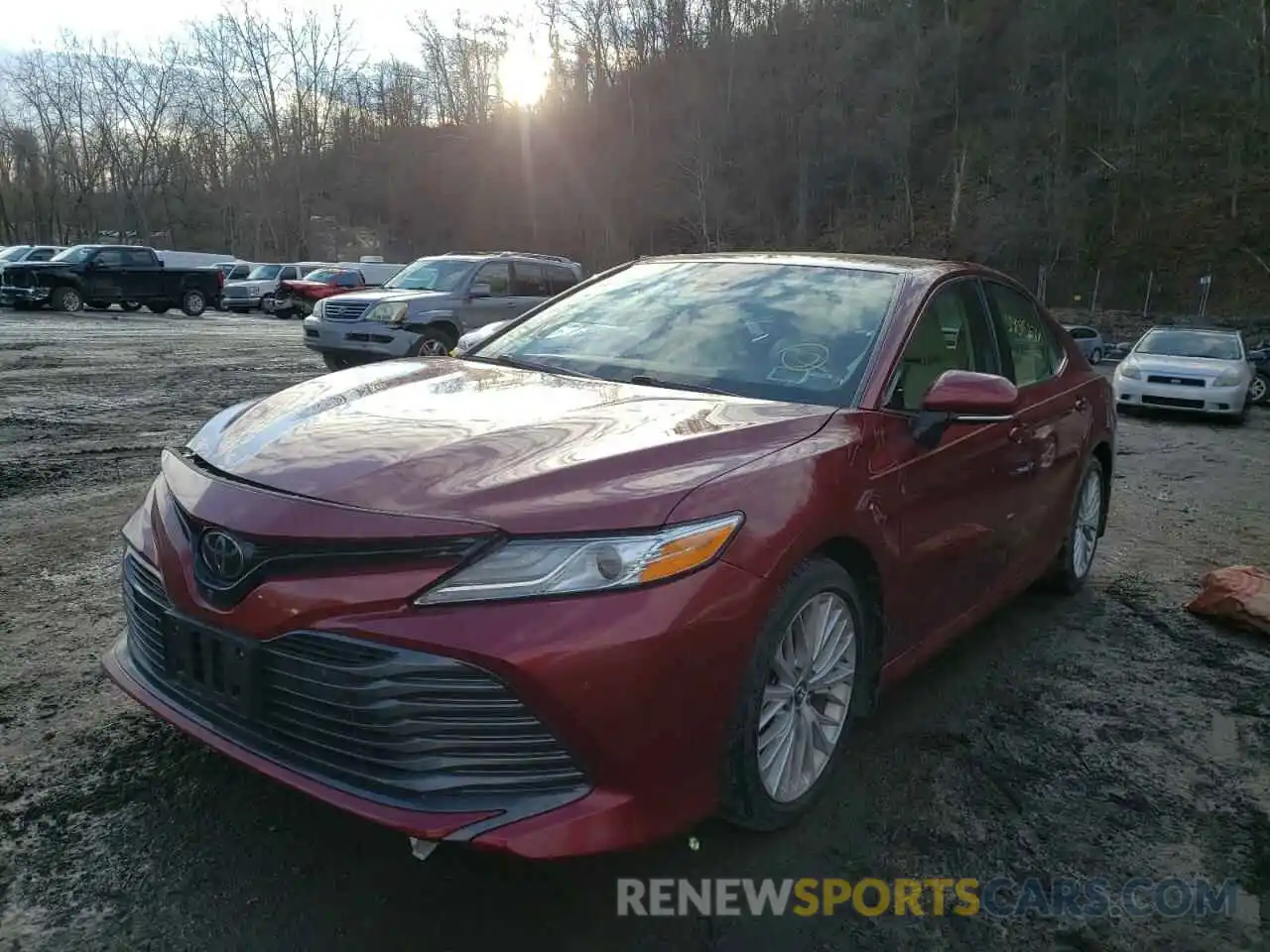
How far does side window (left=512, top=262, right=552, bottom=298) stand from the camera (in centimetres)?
1403

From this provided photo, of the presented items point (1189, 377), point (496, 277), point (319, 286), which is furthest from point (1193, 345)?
point (319, 286)

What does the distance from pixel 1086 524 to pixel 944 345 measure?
2.04 m

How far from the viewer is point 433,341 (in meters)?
12.7

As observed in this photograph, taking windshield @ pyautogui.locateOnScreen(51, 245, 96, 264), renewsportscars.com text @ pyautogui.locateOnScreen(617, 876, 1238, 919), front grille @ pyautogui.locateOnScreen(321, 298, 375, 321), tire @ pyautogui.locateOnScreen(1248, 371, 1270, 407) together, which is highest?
windshield @ pyautogui.locateOnScreen(51, 245, 96, 264)

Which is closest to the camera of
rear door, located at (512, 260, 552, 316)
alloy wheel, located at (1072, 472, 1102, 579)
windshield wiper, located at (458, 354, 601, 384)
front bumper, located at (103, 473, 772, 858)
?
front bumper, located at (103, 473, 772, 858)

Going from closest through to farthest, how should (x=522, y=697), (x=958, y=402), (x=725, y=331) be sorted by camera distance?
(x=522, y=697) → (x=958, y=402) → (x=725, y=331)

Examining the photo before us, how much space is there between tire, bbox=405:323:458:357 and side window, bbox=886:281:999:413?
9.22 m

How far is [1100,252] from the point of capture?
1612 inches

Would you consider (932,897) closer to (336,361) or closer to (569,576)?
(569,576)

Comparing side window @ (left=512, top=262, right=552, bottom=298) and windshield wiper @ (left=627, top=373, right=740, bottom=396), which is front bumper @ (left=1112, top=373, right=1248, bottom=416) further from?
windshield wiper @ (left=627, top=373, right=740, bottom=396)

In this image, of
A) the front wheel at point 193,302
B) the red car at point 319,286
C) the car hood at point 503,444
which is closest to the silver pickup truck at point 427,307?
the car hood at point 503,444

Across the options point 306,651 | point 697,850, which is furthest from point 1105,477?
point 306,651

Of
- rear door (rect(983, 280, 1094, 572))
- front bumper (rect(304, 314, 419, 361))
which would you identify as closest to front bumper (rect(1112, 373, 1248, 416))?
front bumper (rect(304, 314, 419, 361))

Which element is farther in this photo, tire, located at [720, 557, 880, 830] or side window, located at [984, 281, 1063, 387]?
side window, located at [984, 281, 1063, 387]
